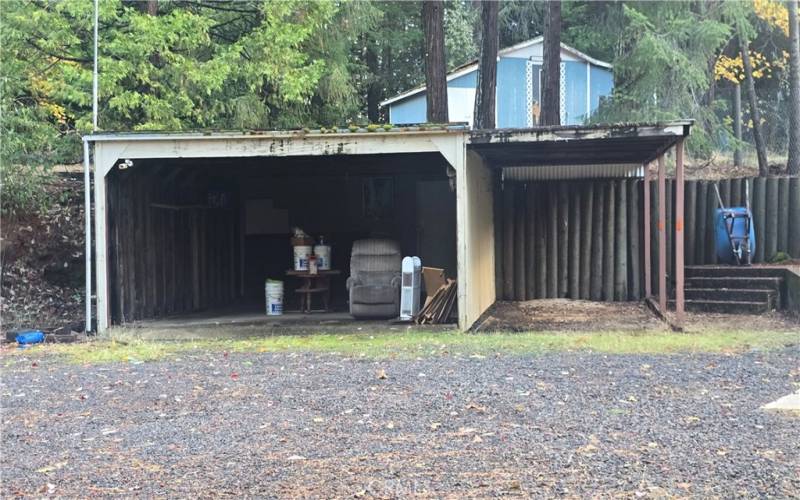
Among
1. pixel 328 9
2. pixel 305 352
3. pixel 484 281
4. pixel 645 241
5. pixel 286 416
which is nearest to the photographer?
pixel 286 416

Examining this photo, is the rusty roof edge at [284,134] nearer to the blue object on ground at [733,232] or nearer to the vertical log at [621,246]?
the vertical log at [621,246]

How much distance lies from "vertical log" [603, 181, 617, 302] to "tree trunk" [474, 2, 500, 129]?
3713 mm

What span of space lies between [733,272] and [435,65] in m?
7.27

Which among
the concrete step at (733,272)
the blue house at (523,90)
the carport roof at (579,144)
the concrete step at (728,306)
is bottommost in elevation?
the concrete step at (728,306)

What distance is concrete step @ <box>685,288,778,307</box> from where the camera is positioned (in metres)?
13.7

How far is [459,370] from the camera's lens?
8.08m

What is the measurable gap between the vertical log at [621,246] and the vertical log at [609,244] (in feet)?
0.22

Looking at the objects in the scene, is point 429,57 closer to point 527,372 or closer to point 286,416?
point 527,372

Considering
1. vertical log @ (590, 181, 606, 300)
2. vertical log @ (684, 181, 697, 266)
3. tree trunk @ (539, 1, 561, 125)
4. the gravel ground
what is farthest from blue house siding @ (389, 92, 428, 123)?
the gravel ground

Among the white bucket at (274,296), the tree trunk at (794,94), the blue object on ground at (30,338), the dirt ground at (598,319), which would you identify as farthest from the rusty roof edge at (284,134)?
the tree trunk at (794,94)

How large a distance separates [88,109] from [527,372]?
42.7 ft

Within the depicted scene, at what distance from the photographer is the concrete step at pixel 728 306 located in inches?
534

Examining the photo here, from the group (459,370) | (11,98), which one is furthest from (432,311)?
(11,98)

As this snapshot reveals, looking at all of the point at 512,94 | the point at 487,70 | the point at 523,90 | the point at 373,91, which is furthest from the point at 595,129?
the point at 373,91
